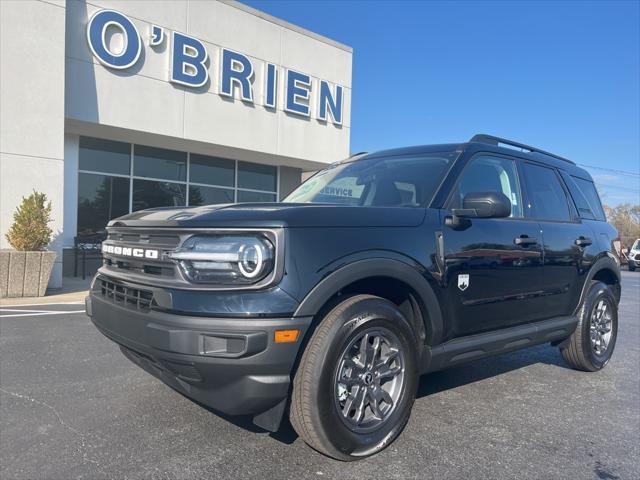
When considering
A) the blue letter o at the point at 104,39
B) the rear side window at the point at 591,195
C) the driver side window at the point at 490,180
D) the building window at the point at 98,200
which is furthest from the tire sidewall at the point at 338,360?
the building window at the point at 98,200

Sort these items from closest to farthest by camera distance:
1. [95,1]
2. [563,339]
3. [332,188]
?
[332,188] → [563,339] → [95,1]

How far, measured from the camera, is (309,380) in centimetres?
256

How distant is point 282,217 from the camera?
2.54m

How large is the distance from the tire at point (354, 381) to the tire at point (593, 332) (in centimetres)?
231

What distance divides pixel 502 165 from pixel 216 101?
10.3 m

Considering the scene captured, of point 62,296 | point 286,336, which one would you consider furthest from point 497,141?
point 62,296

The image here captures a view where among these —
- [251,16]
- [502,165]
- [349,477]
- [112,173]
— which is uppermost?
[251,16]

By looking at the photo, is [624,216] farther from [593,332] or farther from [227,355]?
[227,355]

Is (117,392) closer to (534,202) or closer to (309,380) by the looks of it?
(309,380)

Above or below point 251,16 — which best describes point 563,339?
below

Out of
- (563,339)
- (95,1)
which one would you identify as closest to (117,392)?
(563,339)

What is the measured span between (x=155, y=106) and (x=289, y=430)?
10508 mm

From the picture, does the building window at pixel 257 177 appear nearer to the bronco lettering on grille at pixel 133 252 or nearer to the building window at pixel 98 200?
the building window at pixel 98 200

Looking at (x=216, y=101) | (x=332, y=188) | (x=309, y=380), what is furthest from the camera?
(x=216, y=101)
